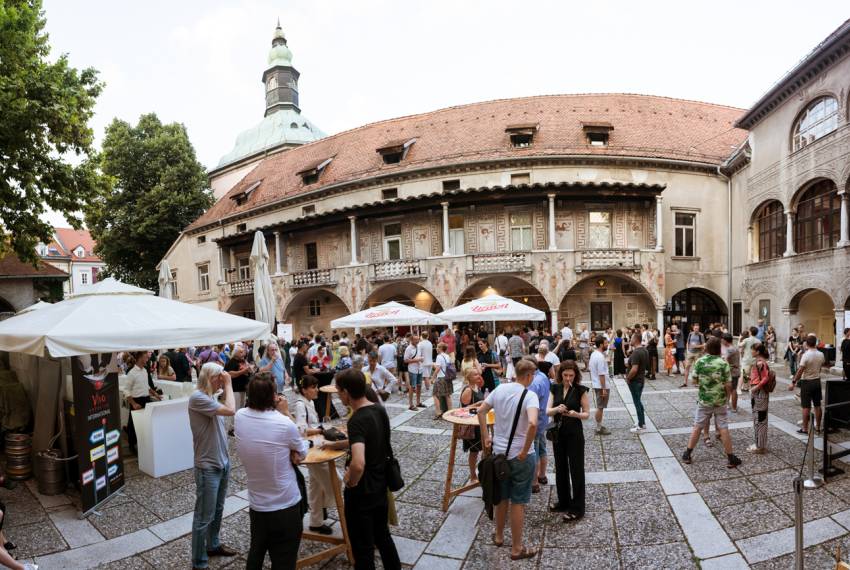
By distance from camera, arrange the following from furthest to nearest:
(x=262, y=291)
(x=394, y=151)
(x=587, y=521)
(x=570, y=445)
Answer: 1. (x=394, y=151)
2. (x=262, y=291)
3. (x=570, y=445)
4. (x=587, y=521)

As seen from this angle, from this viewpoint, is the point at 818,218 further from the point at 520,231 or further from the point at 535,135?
the point at 535,135

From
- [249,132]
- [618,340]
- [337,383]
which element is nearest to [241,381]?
[337,383]

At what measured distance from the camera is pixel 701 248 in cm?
2286

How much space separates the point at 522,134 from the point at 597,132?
12.3ft

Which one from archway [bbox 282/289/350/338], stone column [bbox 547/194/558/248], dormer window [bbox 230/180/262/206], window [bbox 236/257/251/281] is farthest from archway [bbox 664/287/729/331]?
dormer window [bbox 230/180/262/206]

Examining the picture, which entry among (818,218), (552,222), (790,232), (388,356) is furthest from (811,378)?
(552,222)

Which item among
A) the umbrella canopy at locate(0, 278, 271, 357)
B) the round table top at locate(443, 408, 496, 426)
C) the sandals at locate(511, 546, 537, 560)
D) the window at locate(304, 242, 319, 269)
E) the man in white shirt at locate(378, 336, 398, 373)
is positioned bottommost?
Answer: the sandals at locate(511, 546, 537, 560)

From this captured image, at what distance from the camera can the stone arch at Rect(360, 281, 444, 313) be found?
2406cm

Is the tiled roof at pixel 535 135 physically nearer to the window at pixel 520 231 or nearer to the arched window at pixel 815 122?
the window at pixel 520 231

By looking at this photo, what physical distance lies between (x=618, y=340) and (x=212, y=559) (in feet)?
39.7

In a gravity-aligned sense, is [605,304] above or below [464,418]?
above

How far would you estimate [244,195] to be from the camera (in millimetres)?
31188

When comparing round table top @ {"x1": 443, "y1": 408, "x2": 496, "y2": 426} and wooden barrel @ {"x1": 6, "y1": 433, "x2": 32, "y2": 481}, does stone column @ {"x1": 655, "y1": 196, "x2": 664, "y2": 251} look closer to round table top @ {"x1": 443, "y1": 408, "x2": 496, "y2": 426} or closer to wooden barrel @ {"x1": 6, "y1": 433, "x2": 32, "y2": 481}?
round table top @ {"x1": 443, "y1": 408, "x2": 496, "y2": 426}

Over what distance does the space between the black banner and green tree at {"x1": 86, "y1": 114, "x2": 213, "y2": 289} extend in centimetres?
3026
